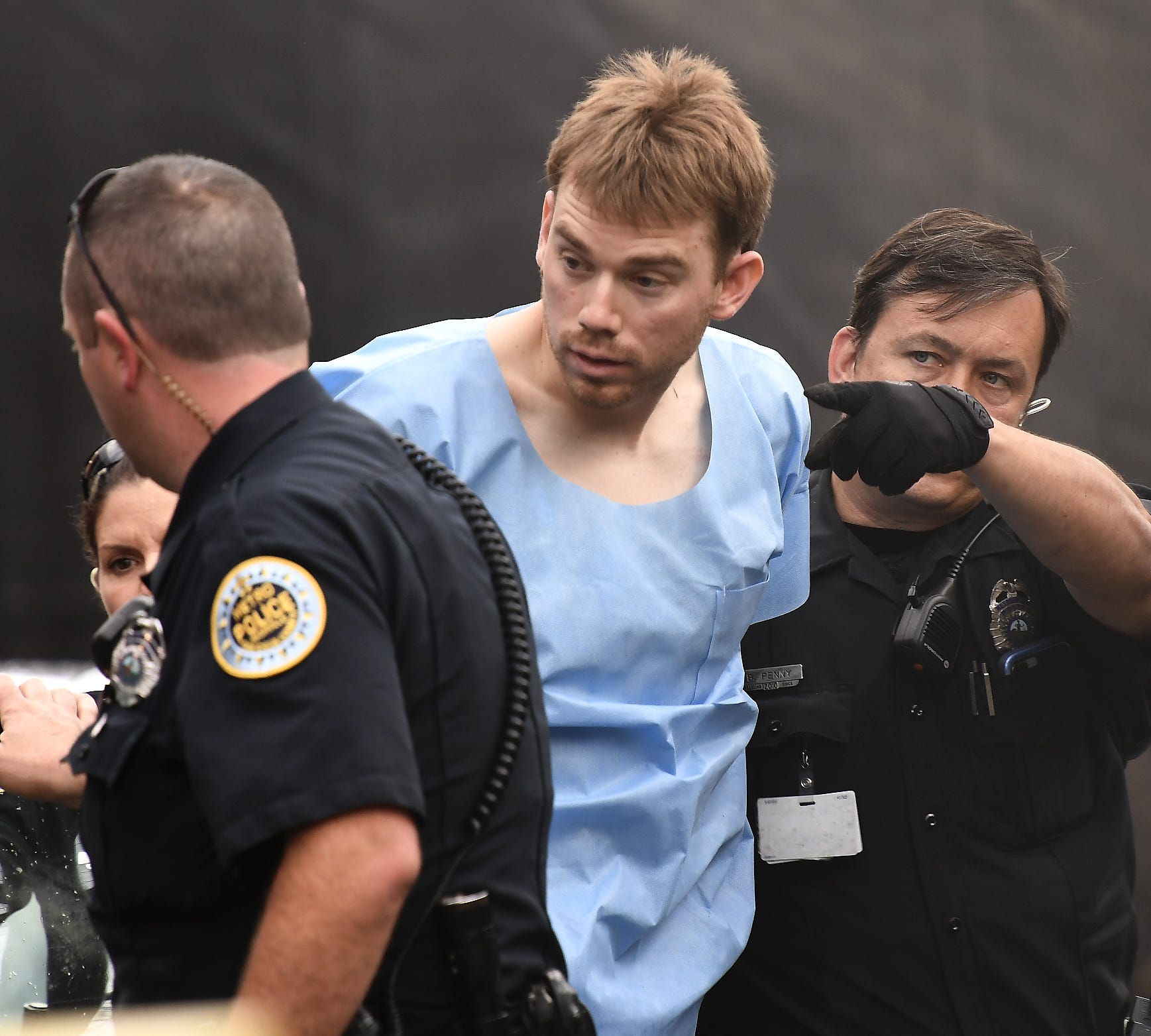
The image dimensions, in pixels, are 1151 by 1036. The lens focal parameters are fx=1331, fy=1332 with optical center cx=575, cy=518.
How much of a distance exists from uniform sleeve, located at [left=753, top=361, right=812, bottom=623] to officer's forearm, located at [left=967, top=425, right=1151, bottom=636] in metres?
0.20

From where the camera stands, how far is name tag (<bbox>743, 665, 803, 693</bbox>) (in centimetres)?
161

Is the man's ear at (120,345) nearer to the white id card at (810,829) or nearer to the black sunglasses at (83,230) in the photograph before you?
the black sunglasses at (83,230)

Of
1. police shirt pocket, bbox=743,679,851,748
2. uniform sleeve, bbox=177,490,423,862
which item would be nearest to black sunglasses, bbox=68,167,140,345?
uniform sleeve, bbox=177,490,423,862

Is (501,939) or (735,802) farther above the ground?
(501,939)

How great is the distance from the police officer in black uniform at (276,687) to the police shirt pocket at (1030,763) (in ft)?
2.68

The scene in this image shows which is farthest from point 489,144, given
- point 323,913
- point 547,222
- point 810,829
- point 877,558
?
point 323,913

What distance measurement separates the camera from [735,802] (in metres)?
1.42

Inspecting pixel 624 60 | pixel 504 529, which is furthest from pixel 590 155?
pixel 624 60

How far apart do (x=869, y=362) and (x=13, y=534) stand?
1.18 meters

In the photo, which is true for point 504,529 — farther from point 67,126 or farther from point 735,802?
point 67,126

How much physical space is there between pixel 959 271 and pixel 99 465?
3.56 feet

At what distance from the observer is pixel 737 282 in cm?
139

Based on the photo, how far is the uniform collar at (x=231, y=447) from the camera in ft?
2.75

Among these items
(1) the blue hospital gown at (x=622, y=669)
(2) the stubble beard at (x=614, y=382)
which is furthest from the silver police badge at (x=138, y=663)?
(2) the stubble beard at (x=614, y=382)
